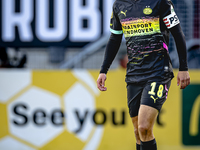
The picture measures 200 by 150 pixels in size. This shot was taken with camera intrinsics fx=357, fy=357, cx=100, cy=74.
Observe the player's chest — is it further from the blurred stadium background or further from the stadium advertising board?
the stadium advertising board

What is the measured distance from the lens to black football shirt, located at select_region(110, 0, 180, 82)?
3697 millimetres

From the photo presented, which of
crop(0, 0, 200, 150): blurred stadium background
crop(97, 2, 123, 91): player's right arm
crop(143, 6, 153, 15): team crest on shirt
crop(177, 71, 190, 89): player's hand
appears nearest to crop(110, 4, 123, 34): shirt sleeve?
crop(97, 2, 123, 91): player's right arm

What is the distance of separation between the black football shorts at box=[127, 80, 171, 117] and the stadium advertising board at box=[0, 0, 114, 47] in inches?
181

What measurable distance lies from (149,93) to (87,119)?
3.61 m

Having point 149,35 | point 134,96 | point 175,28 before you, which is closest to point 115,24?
point 149,35

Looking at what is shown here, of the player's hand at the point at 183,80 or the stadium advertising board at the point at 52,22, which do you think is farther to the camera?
the stadium advertising board at the point at 52,22

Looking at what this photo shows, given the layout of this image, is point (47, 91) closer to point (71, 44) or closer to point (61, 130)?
point (61, 130)

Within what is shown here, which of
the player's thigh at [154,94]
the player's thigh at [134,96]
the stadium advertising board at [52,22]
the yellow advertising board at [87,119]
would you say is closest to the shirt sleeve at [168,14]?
the player's thigh at [154,94]

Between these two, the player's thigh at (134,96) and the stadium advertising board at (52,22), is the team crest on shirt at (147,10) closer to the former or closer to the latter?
the player's thigh at (134,96)

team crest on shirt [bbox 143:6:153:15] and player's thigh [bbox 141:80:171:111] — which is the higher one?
team crest on shirt [bbox 143:6:153:15]

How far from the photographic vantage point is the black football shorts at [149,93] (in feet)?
11.9

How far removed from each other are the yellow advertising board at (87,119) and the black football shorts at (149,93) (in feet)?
10.7

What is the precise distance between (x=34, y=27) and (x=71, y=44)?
0.97 metres

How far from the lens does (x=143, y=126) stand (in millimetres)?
3564
